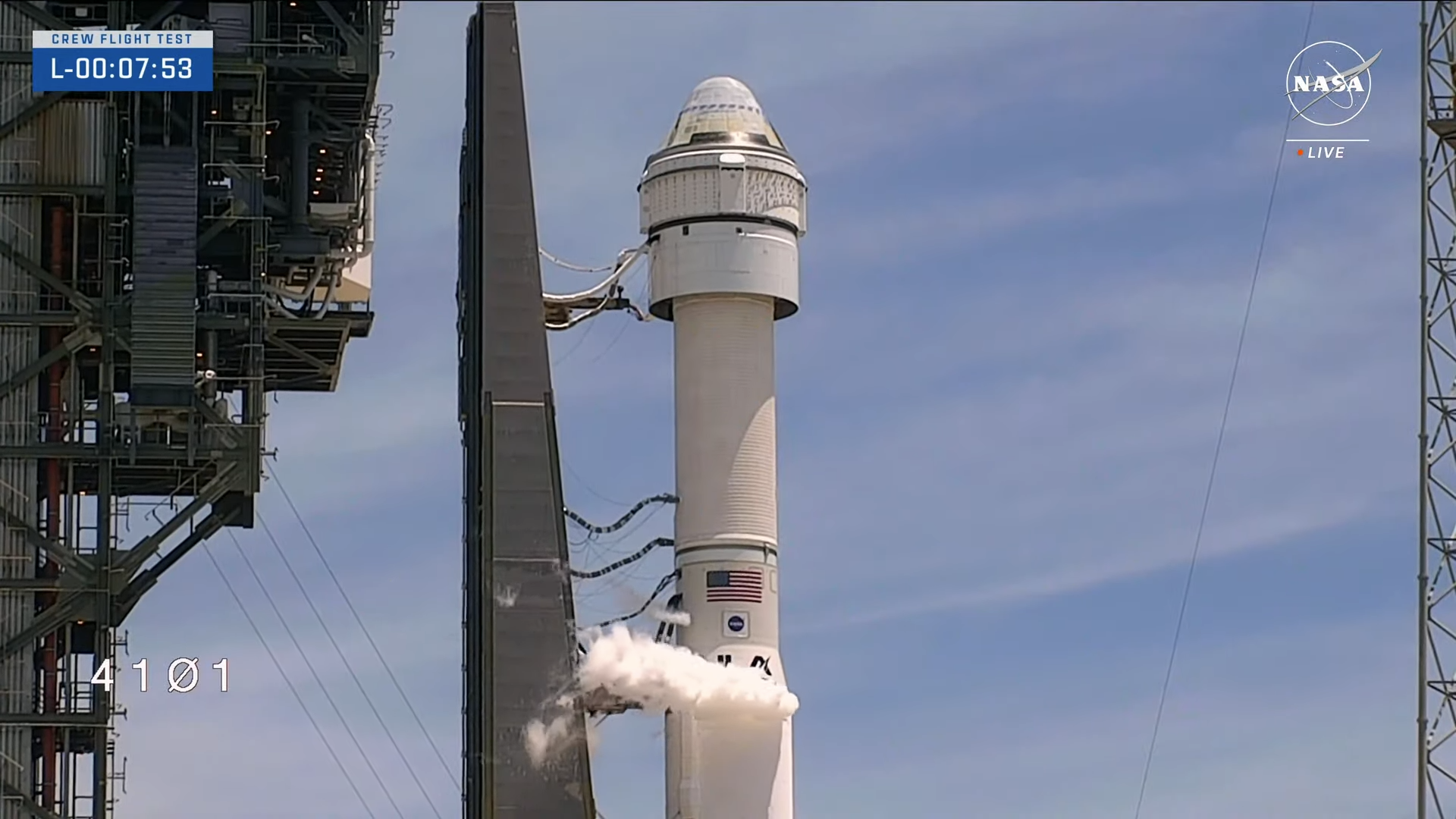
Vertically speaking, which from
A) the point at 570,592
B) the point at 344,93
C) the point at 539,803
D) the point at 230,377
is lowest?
the point at 539,803

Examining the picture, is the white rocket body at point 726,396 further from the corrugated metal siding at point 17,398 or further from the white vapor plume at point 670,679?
the corrugated metal siding at point 17,398

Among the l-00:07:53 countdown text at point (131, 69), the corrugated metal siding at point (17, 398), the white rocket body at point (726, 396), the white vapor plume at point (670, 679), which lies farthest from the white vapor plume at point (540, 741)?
the l-00:07:53 countdown text at point (131, 69)

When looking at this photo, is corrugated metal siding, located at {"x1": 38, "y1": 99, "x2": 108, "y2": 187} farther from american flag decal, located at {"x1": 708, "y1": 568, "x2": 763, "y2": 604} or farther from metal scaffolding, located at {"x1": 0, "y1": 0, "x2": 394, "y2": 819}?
american flag decal, located at {"x1": 708, "y1": 568, "x2": 763, "y2": 604}

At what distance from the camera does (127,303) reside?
3305 inches

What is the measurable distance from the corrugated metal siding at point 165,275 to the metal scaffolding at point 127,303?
1.9 inches

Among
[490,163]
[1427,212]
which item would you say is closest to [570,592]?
[490,163]

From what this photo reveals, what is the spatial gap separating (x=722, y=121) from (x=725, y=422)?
26.0 feet

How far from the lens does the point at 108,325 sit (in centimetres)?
8369

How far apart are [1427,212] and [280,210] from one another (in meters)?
26.8

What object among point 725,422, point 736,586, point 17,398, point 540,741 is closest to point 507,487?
point 540,741

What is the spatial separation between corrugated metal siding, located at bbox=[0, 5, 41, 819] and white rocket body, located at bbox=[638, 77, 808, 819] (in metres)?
15.3

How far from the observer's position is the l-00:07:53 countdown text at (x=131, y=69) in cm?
8338

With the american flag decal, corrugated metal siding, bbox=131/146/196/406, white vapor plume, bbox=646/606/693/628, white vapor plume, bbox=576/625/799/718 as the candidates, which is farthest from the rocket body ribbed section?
corrugated metal siding, bbox=131/146/196/406

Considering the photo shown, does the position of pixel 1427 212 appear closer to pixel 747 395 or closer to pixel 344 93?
pixel 747 395
